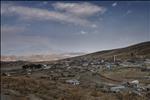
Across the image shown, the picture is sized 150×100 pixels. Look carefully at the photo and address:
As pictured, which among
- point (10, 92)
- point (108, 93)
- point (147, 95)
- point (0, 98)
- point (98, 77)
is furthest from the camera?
point (98, 77)

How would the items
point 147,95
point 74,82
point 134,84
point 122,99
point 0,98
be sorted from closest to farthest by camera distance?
point 122,99
point 147,95
point 0,98
point 134,84
point 74,82

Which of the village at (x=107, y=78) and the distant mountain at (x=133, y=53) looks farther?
the distant mountain at (x=133, y=53)

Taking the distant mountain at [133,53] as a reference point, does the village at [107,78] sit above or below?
below

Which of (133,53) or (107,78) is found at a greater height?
(133,53)

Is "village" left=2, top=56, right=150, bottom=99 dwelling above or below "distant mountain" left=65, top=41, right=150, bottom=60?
below

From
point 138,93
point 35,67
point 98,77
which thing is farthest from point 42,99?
point 35,67

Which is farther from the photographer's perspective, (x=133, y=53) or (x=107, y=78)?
(x=133, y=53)

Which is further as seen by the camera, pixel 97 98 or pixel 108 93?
pixel 108 93

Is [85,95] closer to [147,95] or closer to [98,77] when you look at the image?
[147,95]

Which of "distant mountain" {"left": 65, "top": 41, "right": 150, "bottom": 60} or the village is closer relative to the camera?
the village

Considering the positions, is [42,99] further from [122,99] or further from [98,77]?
[98,77]
